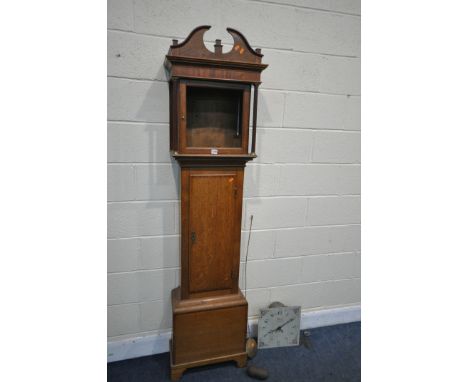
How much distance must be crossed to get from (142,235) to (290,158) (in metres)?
0.94

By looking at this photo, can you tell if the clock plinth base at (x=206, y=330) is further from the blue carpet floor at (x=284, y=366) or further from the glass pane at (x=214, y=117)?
the glass pane at (x=214, y=117)

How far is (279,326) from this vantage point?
1.81 metres

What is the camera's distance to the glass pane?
1.38 m

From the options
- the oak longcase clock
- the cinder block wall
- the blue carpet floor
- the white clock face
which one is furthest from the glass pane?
the blue carpet floor

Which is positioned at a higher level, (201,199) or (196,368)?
(201,199)

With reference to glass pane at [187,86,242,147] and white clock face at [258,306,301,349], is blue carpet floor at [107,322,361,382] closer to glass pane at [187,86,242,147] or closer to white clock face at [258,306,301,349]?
white clock face at [258,306,301,349]

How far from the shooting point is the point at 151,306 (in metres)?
1.69

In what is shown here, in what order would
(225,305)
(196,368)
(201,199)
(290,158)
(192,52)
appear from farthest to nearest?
(290,158) < (196,368) < (225,305) < (201,199) < (192,52)

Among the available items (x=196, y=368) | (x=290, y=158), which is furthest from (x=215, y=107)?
(x=196, y=368)

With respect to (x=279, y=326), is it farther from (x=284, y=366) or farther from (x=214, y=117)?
(x=214, y=117)

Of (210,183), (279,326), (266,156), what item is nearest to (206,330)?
(279,326)

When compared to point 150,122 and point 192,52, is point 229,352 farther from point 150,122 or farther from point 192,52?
point 192,52

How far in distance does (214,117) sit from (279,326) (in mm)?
1292

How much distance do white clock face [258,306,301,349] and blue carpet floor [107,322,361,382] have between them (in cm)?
4
